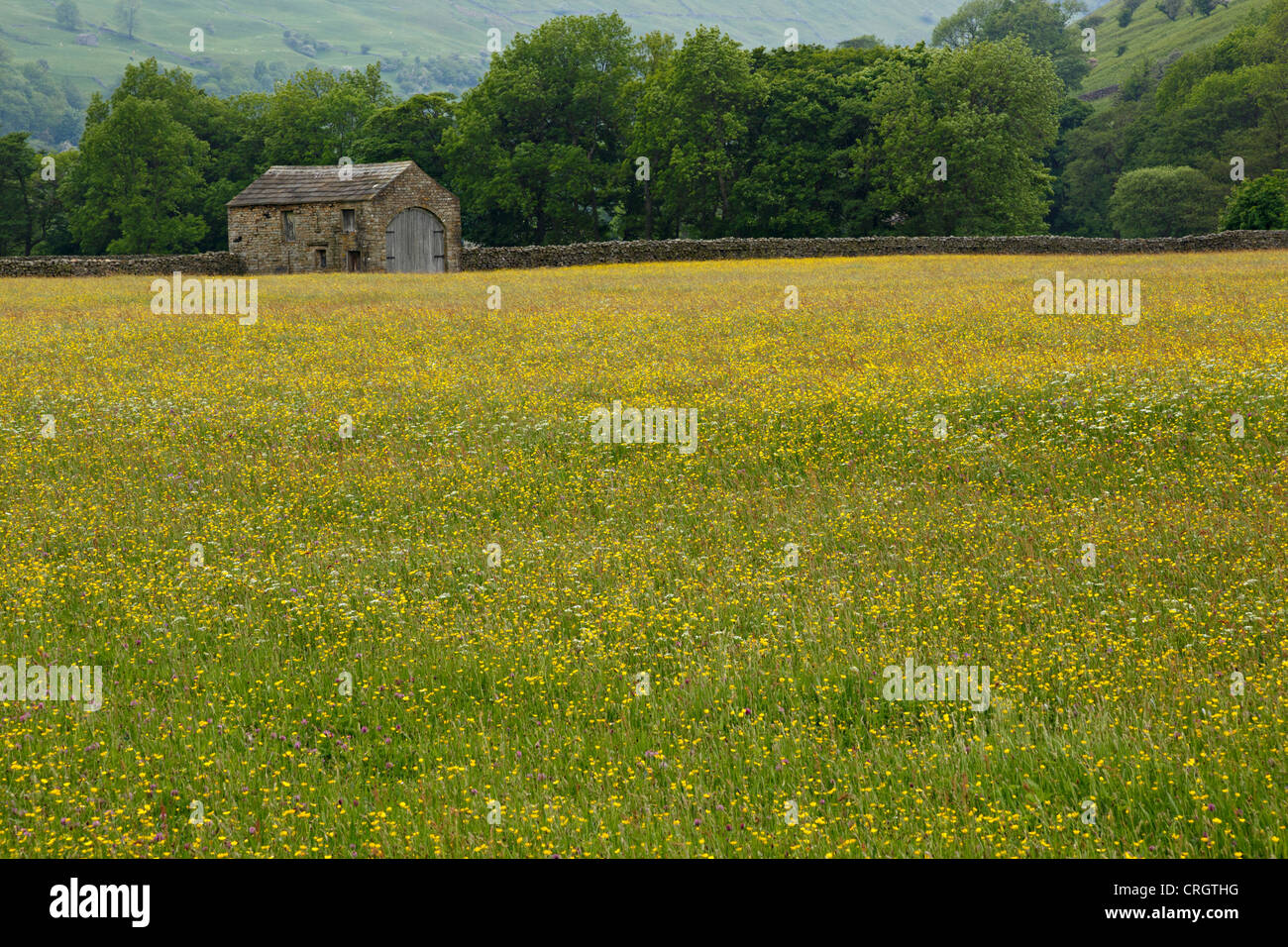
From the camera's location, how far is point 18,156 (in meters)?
86.6

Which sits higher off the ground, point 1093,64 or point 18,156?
point 1093,64

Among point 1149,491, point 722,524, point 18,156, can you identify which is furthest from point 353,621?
point 18,156

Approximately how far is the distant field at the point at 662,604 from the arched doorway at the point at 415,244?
4029 centimetres

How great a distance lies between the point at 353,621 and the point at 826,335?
15022 mm

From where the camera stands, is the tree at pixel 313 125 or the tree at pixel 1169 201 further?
the tree at pixel 313 125

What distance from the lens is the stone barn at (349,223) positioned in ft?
189

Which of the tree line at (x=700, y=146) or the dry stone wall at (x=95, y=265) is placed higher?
the tree line at (x=700, y=146)

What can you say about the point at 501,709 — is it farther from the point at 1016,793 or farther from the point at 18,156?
the point at 18,156

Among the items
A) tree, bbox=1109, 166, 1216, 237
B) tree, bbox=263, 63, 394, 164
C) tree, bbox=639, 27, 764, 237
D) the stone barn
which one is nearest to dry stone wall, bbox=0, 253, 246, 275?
the stone barn

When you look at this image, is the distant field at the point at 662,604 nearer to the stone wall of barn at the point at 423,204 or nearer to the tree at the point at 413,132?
the stone wall of barn at the point at 423,204

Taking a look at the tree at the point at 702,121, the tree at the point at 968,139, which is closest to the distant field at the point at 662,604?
the tree at the point at 968,139

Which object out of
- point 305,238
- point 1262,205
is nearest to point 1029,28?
point 1262,205

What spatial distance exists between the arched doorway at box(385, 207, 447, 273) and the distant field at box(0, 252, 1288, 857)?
40.3 metres

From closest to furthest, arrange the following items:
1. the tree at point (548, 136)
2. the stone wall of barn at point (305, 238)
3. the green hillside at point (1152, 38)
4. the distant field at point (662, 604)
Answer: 1. the distant field at point (662, 604)
2. the stone wall of barn at point (305, 238)
3. the tree at point (548, 136)
4. the green hillside at point (1152, 38)
